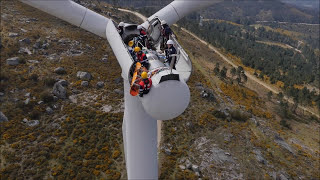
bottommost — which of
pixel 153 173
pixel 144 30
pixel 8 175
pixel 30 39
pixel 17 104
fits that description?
pixel 8 175

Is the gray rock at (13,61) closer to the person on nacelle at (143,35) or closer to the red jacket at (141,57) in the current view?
the person on nacelle at (143,35)

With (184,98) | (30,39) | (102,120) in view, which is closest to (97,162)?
(102,120)

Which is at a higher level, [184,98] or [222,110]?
[184,98]

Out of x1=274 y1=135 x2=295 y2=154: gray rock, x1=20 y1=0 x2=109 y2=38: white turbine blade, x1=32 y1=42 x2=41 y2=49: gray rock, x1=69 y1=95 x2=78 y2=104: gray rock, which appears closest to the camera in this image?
x1=20 y1=0 x2=109 y2=38: white turbine blade

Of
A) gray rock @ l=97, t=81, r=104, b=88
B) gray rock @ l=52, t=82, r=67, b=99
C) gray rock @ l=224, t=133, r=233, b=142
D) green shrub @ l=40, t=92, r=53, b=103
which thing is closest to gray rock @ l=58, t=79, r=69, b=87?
gray rock @ l=52, t=82, r=67, b=99

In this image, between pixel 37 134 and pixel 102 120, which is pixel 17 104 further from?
pixel 102 120

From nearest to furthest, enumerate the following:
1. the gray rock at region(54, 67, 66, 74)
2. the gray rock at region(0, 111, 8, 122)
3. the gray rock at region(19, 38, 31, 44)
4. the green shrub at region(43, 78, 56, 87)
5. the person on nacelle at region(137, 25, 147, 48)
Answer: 1. the person on nacelle at region(137, 25, 147, 48)
2. the gray rock at region(0, 111, 8, 122)
3. the green shrub at region(43, 78, 56, 87)
4. the gray rock at region(54, 67, 66, 74)
5. the gray rock at region(19, 38, 31, 44)

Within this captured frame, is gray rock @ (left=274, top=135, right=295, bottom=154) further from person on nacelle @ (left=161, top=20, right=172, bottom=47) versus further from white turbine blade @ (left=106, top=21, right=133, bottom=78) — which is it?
white turbine blade @ (left=106, top=21, right=133, bottom=78)
